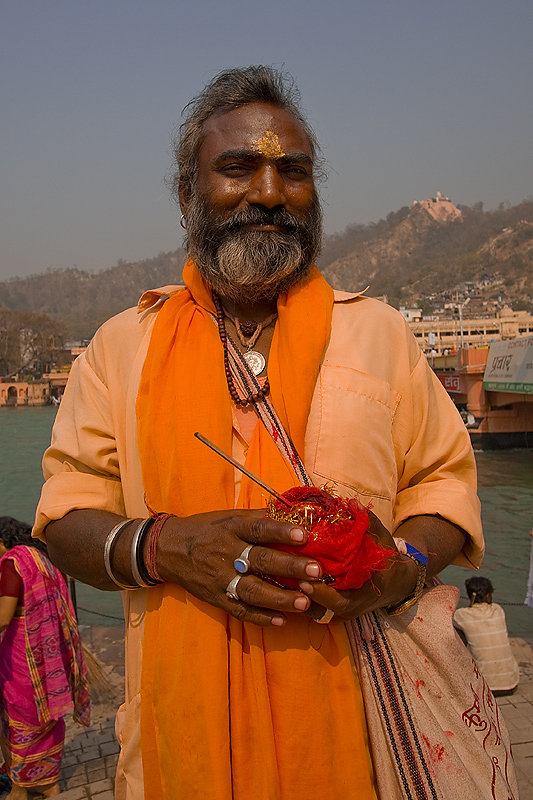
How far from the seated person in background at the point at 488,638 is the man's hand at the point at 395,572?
13.9 feet

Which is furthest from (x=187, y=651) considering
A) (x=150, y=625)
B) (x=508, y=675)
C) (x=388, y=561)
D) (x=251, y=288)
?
(x=508, y=675)

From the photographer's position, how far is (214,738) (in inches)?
58.8

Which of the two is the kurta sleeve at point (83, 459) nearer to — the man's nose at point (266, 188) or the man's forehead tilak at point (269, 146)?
the man's nose at point (266, 188)

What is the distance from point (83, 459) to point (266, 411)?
49cm

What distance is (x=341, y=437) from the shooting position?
1.69 metres

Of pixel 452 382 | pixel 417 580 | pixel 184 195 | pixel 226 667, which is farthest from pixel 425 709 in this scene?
pixel 452 382

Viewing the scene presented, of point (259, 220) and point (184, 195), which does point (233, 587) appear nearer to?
point (259, 220)

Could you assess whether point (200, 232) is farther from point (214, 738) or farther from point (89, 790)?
point (89, 790)

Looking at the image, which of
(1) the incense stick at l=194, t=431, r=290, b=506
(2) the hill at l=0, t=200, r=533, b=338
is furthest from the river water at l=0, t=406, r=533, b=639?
(2) the hill at l=0, t=200, r=533, b=338

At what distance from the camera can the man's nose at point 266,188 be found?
1.81 metres

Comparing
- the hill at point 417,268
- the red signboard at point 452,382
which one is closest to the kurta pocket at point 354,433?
the red signboard at point 452,382

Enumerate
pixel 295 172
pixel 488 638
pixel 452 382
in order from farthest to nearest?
pixel 452 382
pixel 488 638
pixel 295 172

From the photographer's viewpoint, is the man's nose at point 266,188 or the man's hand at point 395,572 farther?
the man's nose at point 266,188

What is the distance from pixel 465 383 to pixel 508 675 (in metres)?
25.5
